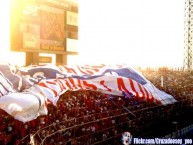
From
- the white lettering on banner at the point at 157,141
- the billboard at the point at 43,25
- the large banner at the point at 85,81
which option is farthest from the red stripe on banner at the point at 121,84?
the billboard at the point at 43,25

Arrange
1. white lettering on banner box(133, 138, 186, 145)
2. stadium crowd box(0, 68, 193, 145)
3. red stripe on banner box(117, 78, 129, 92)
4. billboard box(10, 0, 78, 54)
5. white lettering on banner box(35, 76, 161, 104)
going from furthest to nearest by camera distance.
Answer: billboard box(10, 0, 78, 54) → red stripe on banner box(117, 78, 129, 92) → white lettering on banner box(35, 76, 161, 104) → white lettering on banner box(133, 138, 186, 145) → stadium crowd box(0, 68, 193, 145)

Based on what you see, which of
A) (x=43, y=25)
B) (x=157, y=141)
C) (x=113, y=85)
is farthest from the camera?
(x=43, y=25)

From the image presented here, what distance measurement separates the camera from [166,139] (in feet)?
33.3

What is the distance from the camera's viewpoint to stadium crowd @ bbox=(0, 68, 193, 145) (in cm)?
799

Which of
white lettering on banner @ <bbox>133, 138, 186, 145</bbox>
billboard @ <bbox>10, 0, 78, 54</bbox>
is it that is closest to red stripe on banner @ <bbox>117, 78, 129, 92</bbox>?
white lettering on banner @ <bbox>133, 138, 186, 145</bbox>

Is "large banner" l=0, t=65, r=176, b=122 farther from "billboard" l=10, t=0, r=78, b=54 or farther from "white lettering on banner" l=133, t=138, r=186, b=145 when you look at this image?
"billboard" l=10, t=0, r=78, b=54

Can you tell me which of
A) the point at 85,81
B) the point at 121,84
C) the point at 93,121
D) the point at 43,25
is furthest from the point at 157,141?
the point at 43,25

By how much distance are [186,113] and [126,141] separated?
5.31 meters

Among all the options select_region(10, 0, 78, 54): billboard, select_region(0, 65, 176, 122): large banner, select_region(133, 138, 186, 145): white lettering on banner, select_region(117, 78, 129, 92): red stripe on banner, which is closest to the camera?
select_region(0, 65, 176, 122): large banner

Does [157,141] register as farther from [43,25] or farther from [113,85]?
[43,25]

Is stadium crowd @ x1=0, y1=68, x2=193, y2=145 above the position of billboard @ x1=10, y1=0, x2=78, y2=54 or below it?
below

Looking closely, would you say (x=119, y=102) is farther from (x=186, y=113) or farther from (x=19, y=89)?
(x=19, y=89)

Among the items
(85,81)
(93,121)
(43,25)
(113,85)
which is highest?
(43,25)

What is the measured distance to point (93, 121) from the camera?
8242 millimetres
